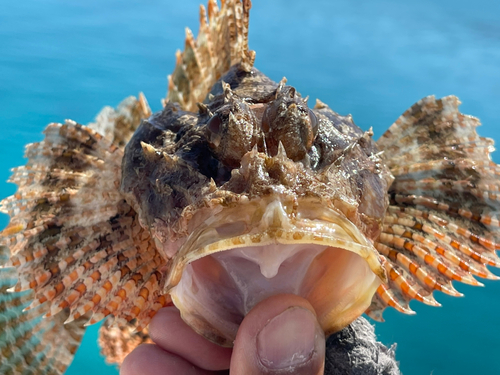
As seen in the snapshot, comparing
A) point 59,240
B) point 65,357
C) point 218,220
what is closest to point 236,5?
point 59,240

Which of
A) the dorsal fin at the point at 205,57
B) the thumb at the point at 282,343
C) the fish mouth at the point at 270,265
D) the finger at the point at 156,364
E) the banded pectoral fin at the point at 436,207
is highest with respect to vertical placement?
the dorsal fin at the point at 205,57

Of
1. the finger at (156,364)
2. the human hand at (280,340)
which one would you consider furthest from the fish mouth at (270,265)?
the finger at (156,364)

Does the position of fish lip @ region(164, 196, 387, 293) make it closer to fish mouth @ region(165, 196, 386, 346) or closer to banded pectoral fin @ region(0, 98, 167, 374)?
fish mouth @ region(165, 196, 386, 346)

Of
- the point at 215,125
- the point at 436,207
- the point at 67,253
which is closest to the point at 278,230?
the point at 215,125

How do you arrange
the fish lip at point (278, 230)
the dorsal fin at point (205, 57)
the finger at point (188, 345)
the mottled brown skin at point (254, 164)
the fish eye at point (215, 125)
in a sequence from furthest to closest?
1. the dorsal fin at point (205, 57)
2. the finger at point (188, 345)
3. the fish eye at point (215, 125)
4. the mottled brown skin at point (254, 164)
5. the fish lip at point (278, 230)

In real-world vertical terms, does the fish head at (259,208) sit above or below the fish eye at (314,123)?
below

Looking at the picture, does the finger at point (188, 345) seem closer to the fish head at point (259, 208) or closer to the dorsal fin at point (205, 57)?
the fish head at point (259, 208)
